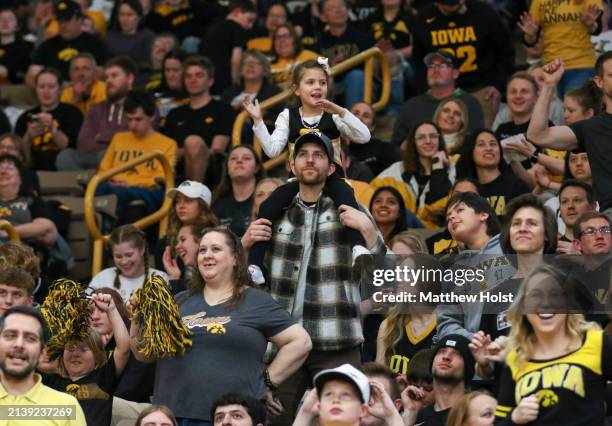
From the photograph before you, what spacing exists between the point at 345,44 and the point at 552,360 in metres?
8.78

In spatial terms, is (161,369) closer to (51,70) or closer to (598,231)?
(598,231)

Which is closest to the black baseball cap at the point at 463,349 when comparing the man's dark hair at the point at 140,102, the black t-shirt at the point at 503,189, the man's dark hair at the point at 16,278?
the man's dark hair at the point at 16,278

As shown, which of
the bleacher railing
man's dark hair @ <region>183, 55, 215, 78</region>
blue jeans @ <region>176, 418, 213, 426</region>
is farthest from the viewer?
man's dark hair @ <region>183, 55, 215, 78</region>

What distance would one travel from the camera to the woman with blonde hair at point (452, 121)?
13.9 m

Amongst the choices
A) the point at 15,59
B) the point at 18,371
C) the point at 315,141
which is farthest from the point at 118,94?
the point at 18,371

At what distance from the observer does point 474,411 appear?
8.77 meters

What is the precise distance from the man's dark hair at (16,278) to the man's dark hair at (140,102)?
4.48 meters

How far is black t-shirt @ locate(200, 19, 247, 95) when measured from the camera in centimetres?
1716

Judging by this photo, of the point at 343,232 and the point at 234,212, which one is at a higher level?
the point at 234,212

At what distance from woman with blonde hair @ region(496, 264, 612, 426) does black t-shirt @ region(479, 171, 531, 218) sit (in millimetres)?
4127

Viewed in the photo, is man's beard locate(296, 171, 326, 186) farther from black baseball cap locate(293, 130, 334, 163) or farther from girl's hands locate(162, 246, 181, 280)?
girl's hands locate(162, 246, 181, 280)

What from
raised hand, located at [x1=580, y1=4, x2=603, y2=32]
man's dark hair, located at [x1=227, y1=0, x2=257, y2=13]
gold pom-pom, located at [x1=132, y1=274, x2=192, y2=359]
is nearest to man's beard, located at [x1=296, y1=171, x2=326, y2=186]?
gold pom-pom, located at [x1=132, y1=274, x2=192, y2=359]

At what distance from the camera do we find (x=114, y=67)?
16.0m

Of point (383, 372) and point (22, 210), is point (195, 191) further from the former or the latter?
point (383, 372)
